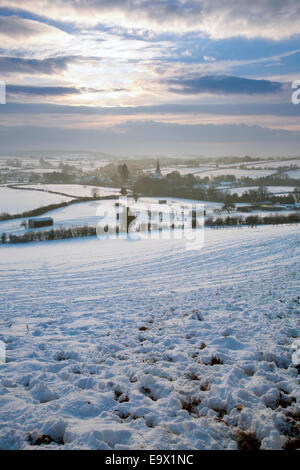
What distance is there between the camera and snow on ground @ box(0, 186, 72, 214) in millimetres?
53312

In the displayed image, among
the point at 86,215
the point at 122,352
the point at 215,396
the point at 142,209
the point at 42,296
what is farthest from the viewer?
the point at 142,209

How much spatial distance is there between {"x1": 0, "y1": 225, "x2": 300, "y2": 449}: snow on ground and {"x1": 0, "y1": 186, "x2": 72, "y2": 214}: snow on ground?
46.7m

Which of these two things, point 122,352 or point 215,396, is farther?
point 122,352

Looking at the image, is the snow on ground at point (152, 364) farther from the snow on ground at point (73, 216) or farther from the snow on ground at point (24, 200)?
the snow on ground at point (24, 200)

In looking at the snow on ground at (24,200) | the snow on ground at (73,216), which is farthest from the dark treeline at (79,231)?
the snow on ground at (24,200)

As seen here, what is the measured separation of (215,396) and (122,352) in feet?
7.66

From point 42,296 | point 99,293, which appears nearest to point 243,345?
point 99,293

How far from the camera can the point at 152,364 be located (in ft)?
17.9

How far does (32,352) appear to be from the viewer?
6047mm

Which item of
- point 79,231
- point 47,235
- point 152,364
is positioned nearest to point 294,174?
point 79,231

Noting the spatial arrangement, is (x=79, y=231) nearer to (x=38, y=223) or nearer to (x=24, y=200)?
(x=38, y=223)

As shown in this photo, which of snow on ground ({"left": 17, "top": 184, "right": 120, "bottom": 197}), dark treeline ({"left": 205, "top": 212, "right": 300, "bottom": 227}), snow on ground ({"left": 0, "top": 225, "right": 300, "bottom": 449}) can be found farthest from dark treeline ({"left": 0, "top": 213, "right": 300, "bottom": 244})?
snow on ground ({"left": 17, "top": 184, "right": 120, "bottom": 197})

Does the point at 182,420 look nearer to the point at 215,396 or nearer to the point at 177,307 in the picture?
the point at 215,396
